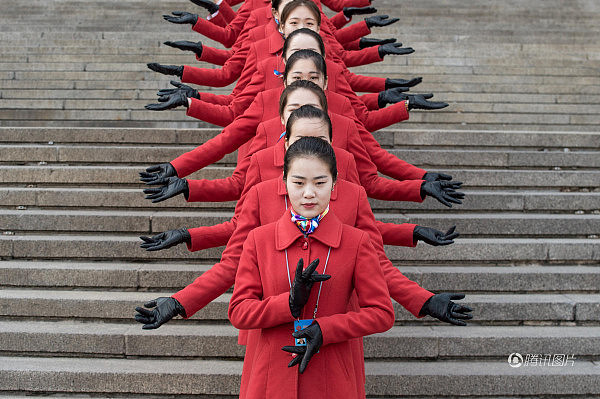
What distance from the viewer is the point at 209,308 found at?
428 centimetres

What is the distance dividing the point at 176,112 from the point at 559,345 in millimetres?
5652

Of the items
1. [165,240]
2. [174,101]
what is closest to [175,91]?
[174,101]

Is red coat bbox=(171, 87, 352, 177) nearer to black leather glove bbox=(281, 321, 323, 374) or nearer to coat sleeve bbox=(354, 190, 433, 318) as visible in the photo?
coat sleeve bbox=(354, 190, 433, 318)

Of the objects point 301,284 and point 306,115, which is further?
point 306,115

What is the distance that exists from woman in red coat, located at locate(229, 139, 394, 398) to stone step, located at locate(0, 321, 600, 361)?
176 centimetres

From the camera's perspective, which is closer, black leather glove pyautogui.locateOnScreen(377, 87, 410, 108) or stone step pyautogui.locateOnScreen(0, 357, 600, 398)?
stone step pyautogui.locateOnScreen(0, 357, 600, 398)

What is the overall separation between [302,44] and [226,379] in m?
2.29

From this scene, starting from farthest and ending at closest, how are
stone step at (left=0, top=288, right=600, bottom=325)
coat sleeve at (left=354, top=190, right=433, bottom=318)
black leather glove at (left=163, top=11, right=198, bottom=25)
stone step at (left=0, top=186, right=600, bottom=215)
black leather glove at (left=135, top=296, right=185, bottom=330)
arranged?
black leather glove at (left=163, top=11, right=198, bottom=25) → stone step at (left=0, top=186, right=600, bottom=215) → stone step at (left=0, top=288, right=600, bottom=325) → coat sleeve at (left=354, top=190, right=433, bottom=318) → black leather glove at (left=135, top=296, right=185, bottom=330)

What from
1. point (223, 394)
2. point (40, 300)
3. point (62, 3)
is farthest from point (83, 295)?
point (62, 3)

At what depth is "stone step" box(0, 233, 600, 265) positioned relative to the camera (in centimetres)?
486

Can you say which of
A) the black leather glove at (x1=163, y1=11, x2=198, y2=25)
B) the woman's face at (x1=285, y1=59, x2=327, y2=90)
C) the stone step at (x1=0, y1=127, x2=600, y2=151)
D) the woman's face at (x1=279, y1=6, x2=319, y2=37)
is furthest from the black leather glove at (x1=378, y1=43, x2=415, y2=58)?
the woman's face at (x1=285, y1=59, x2=327, y2=90)

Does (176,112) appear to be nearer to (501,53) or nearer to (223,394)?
(223,394)

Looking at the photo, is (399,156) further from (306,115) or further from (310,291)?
(310,291)

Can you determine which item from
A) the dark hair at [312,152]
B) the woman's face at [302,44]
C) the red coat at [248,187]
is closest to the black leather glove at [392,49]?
the woman's face at [302,44]
